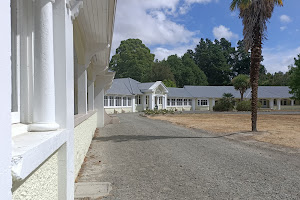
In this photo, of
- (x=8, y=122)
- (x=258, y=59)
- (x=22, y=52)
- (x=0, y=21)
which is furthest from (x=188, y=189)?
(x=258, y=59)

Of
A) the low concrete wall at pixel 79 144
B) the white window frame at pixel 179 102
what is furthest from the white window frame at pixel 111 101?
the low concrete wall at pixel 79 144

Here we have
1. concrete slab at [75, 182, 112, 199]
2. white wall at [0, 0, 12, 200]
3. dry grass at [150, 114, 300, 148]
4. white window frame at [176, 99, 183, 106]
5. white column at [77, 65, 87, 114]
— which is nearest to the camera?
white wall at [0, 0, 12, 200]

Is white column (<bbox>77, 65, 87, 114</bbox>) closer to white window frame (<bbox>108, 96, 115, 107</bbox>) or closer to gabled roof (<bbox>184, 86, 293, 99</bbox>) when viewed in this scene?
white window frame (<bbox>108, 96, 115, 107</bbox>)

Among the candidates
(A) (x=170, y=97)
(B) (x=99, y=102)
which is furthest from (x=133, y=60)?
(B) (x=99, y=102)

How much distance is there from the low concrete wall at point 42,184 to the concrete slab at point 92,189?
175 cm

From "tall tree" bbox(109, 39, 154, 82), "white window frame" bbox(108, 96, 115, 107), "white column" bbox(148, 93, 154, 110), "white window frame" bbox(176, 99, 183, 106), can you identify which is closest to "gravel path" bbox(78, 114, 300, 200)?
"white window frame" bbox(108, 96, 115, 107)

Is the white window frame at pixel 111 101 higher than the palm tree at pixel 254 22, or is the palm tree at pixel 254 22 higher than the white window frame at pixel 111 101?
the palm tree at pixel 254 22

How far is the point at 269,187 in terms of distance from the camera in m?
5.04

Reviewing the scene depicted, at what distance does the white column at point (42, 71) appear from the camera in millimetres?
2707

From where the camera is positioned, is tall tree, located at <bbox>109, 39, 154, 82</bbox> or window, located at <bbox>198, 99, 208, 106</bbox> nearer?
→ window, located at <bbox>198, 99, 208, 106</bbox>

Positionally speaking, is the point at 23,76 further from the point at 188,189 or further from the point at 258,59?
the point at 258,59

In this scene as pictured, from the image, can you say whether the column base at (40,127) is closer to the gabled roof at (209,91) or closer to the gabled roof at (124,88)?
the gabled roof at (124,88)

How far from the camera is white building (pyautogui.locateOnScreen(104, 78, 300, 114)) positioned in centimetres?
3814

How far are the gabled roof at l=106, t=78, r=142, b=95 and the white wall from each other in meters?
33.6
